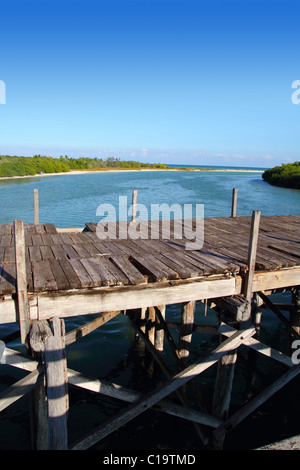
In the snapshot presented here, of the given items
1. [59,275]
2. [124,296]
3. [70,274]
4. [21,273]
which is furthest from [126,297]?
[21,273]

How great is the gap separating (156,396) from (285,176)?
182 ft

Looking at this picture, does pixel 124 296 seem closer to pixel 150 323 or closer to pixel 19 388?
pixel 19 388

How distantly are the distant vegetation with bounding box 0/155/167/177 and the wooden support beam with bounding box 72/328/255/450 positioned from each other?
213 ft

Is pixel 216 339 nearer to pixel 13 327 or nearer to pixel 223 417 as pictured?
pixel 223 417

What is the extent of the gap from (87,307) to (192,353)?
469cm

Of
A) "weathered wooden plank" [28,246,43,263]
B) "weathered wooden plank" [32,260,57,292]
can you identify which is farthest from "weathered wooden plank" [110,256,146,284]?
"weathered wooden plank" [28,246,43,263]

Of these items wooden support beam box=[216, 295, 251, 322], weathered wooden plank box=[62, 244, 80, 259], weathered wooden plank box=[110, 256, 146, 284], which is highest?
weathered wooden plank box=[62, 244, 80, 259]

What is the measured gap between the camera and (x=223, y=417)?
5.23 meters

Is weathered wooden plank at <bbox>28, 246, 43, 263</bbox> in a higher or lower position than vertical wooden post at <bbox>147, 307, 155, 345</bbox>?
higher

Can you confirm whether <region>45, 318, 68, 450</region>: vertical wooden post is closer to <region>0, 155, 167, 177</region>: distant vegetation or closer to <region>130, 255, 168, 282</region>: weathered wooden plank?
<region>130, 255, 168, 282</region>: weathered wooden plank

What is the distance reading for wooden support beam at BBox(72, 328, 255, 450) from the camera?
4109 millimetres

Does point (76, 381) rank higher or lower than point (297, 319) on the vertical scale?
higher

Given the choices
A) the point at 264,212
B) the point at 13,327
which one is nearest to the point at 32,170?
the point at 264,212

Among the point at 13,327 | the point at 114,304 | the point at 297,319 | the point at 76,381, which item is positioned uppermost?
the point at 114,304
